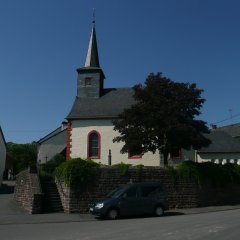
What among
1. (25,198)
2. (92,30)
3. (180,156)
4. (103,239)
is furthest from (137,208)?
(92,30)

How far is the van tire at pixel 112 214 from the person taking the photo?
67.5 ft

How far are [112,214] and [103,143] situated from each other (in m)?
20.0

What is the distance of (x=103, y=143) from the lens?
40531 millimetres

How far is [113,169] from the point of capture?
2569cm

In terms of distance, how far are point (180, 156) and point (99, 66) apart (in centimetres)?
1241

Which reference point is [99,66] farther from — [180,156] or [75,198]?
[75,198]

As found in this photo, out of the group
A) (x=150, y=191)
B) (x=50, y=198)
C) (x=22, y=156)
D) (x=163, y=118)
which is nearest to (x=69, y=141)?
(x=163, y=118)

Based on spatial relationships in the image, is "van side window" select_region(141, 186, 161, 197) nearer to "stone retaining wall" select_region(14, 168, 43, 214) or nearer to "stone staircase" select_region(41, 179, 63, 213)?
"stone staircase" select_region(41, 179, 63, 213)

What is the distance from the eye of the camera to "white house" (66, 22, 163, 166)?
40188 millimetres

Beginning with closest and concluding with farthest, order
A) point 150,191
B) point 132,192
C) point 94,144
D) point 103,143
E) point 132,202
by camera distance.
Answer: point 132,202 < point 132,192 < point 150,191 < point 103,143 < point 94,144

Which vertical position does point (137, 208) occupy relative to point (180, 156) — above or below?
below

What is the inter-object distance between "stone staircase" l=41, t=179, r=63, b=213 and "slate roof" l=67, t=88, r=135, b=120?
1582 centimetres

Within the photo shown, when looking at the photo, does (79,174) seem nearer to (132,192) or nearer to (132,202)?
(132,192)

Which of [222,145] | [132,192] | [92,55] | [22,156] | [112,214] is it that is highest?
[92,55]
